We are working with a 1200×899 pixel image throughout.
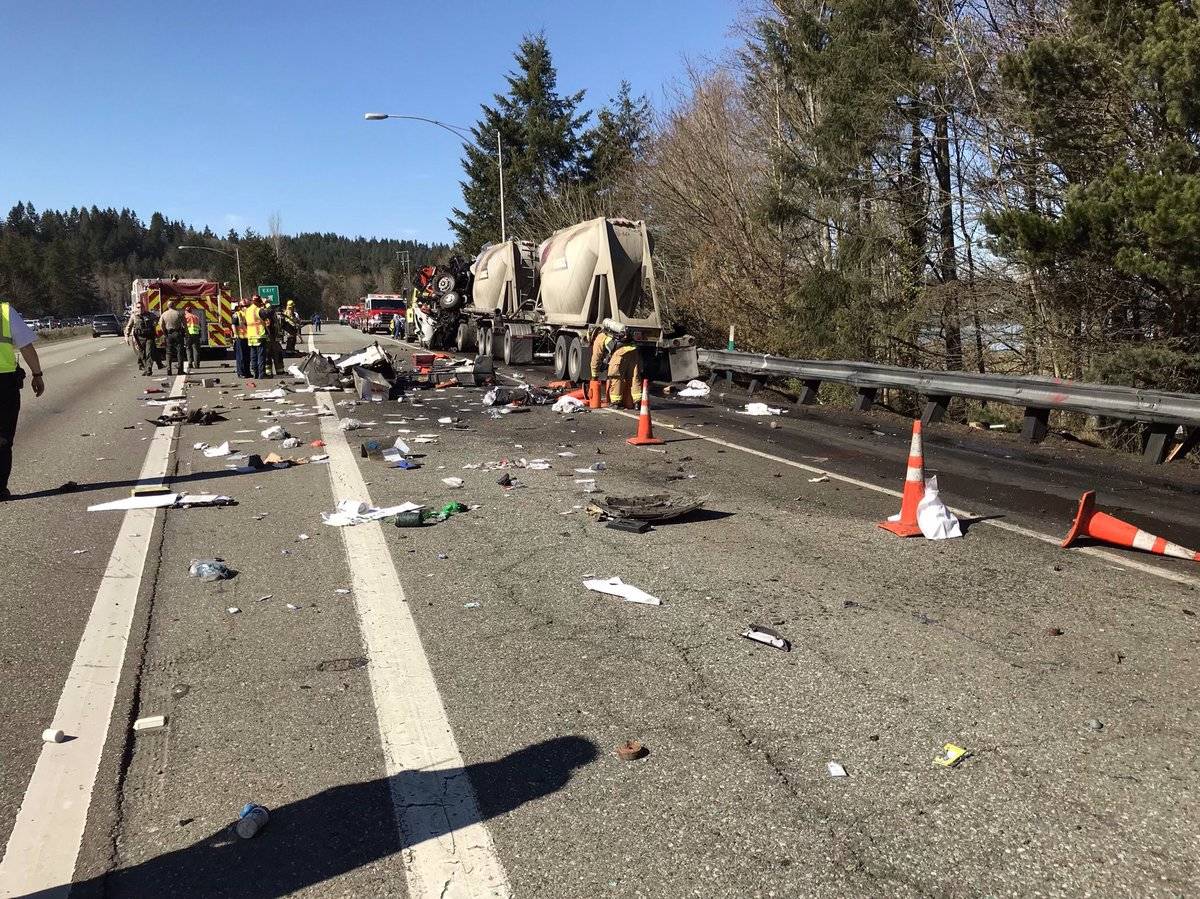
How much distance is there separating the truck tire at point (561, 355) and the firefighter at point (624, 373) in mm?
4469

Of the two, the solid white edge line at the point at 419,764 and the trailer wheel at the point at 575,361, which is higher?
the trailer wheel at the point at 575,361

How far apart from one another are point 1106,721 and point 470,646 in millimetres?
2703

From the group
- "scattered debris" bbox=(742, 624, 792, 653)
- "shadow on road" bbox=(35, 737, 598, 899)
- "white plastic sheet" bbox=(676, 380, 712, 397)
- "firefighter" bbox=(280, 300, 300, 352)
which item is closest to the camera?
"shadow on road" bbox=(35, 737, 598, 899)

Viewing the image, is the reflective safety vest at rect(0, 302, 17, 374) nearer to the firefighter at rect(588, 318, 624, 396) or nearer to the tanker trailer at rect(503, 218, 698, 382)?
the firefighter at rect(588, 318, 624, 396)

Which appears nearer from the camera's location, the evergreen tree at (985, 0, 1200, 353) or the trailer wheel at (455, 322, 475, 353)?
the evergreen tree at (985, 0, 1200, 353)

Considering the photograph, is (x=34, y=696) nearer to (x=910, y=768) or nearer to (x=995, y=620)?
(x=910, y=768)

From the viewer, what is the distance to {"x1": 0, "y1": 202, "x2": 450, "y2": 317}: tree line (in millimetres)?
106125

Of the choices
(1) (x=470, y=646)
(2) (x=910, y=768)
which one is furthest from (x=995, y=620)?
(1) (x=470, y=646)

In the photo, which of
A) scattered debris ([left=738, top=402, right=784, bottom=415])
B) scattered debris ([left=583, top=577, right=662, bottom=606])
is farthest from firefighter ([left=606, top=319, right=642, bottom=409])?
scattered debris ([left=583, top=577, right=662, bottom=606])

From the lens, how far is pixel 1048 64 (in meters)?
11.0

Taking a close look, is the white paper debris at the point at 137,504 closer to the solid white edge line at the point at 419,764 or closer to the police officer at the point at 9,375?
the police officer at the point at 9,375

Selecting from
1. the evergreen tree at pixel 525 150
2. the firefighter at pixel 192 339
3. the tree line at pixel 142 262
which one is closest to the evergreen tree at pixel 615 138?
the evergreen tree at pixel 525 150

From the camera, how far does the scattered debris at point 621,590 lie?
15.9ft

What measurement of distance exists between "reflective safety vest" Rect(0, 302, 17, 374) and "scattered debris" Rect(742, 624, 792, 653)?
22.2ft
